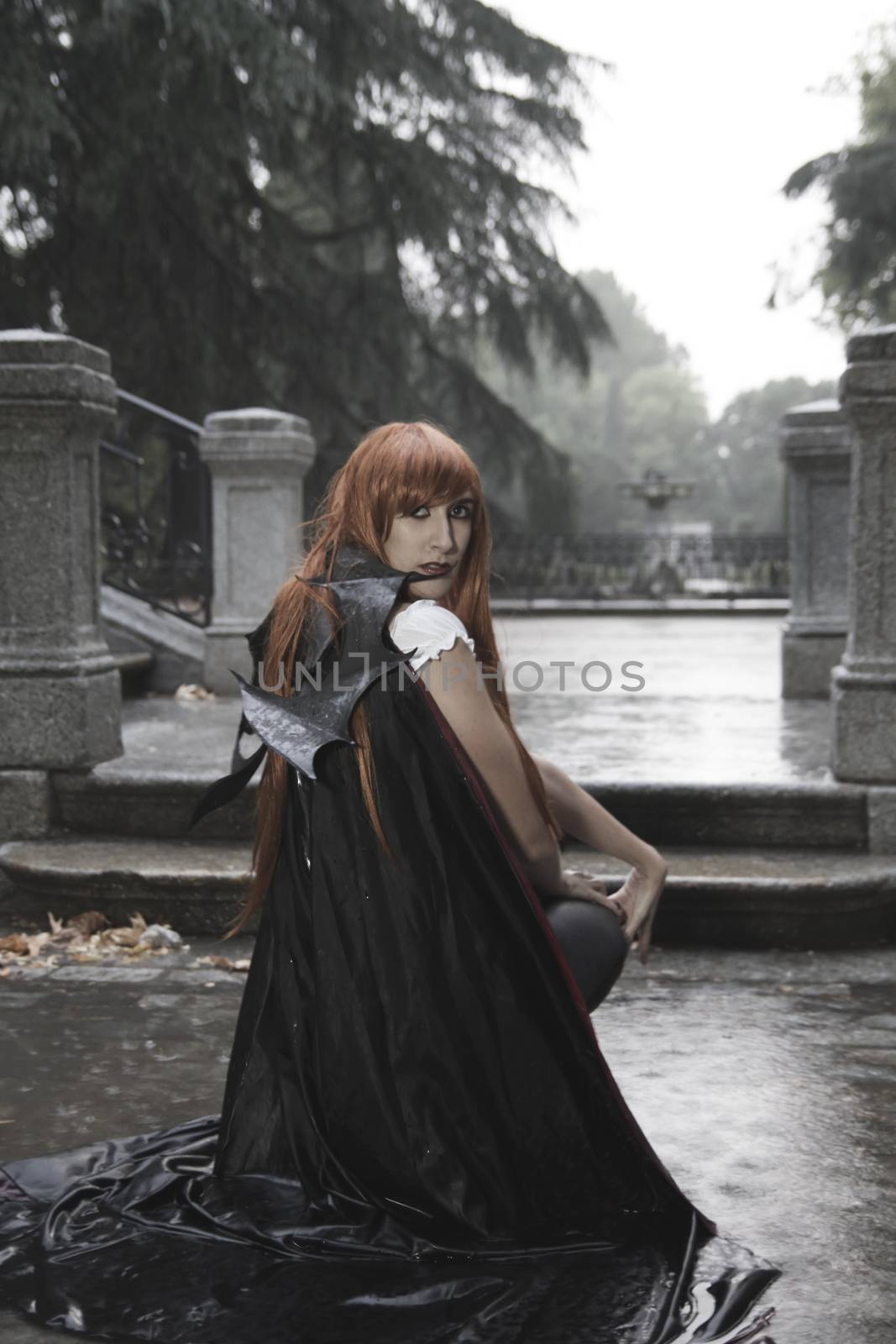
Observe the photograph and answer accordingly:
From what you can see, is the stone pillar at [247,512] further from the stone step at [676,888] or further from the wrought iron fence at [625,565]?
the wrought iron fence at [625,565]

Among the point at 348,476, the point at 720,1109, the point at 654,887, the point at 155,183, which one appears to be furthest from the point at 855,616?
the point at 155,183

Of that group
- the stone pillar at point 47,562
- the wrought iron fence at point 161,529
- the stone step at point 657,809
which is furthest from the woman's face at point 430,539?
the wrought iron fence at point 161,529

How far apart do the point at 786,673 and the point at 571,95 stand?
11000mm

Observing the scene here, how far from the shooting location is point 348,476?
248cm

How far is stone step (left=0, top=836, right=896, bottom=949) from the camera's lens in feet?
14.7

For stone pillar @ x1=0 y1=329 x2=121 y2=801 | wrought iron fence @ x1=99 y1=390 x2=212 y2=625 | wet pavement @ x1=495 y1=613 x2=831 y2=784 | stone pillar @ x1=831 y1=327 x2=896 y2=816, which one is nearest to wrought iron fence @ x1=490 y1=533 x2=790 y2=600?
wet pavement @ x1=495 y1=613 x2=831 y2=784

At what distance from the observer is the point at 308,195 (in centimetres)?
1917

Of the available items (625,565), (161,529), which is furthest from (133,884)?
(625,565)

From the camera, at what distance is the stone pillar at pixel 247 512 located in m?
7.96

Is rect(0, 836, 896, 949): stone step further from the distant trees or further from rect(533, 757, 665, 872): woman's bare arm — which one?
the distant trees

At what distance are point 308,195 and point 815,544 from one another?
13347 mm

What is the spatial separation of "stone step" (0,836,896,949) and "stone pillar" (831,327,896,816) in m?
0.30

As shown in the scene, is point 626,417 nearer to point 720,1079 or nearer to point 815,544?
point 815,544

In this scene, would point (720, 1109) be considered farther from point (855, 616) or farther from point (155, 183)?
point (155, 183)
